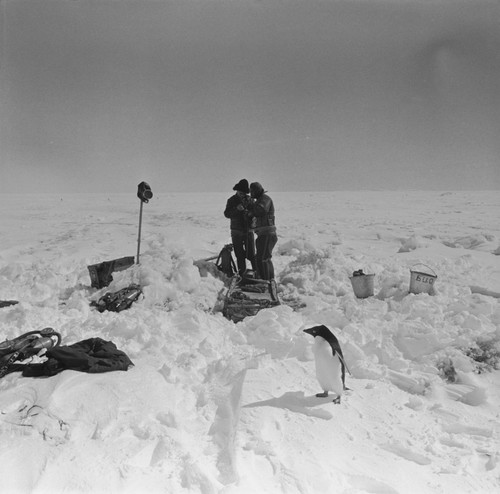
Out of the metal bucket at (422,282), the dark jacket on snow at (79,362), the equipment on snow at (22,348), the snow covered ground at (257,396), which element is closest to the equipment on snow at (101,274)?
the snow covered ground at (257,396)

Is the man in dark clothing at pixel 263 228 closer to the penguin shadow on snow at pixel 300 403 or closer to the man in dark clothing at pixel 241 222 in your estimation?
the man in dark clothing at pixel 241 222

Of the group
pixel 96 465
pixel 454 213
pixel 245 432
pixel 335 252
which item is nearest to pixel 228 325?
pixel 245 432

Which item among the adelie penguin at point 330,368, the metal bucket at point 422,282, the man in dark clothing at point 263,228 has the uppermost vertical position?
the man in dark clothing at point 263,228

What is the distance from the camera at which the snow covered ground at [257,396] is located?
2326 mm

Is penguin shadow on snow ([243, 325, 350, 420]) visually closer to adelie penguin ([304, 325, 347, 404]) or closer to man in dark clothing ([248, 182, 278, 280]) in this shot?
adelie penguin ([304, 325, 347, 404])

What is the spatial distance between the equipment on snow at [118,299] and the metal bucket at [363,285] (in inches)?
123

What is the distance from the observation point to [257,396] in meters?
3.21

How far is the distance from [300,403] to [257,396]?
0.32m

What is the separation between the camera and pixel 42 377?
347 centimetres

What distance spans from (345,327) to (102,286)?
13.1ft

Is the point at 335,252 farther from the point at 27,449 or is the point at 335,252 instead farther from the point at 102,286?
the point at 27,449

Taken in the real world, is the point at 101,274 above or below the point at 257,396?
above

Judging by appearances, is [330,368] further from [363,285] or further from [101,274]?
[101,274]

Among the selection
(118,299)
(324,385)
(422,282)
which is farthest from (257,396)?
(422,282)
